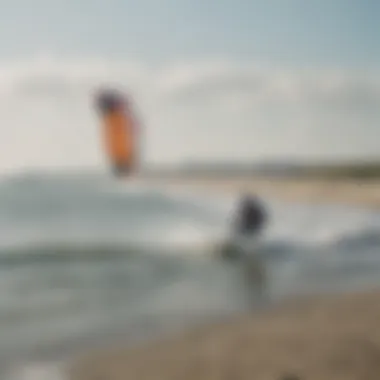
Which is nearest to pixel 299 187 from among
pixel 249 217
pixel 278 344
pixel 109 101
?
pixel 249 217

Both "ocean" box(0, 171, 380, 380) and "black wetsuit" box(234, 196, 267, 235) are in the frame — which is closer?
"ocean" box(0, 171, 380, 380)

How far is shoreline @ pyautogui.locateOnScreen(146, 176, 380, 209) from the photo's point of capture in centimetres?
148

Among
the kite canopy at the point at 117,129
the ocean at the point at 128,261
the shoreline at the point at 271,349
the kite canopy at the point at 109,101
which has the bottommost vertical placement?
the shoreline at the point at 271,349

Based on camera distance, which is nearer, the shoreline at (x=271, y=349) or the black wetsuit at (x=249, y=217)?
the shoreline at (x=271, y=349)

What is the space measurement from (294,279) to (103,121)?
0.51 m

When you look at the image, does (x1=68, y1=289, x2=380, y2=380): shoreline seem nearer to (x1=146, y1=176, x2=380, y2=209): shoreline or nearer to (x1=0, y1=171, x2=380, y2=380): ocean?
(x1=0, y1=171, x2=380, y2=380): ocean

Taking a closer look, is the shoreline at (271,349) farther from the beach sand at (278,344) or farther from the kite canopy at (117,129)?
the kite canopy at (117,129)

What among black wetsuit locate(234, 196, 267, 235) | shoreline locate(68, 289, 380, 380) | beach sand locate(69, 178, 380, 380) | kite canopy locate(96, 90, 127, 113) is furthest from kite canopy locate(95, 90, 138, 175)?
shoreline locate(68, 289, 380, 380)

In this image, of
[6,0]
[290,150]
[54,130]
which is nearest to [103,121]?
[54,130]

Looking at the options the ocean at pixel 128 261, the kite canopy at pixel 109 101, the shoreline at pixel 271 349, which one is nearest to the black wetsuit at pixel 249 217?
the ocean at pixel 128 261

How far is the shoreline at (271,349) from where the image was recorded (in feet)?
4.58

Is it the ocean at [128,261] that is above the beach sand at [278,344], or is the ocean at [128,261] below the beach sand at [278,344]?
above

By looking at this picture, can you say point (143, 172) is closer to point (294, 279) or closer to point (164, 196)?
point (164, 196)

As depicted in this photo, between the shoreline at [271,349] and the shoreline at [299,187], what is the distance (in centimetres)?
20
